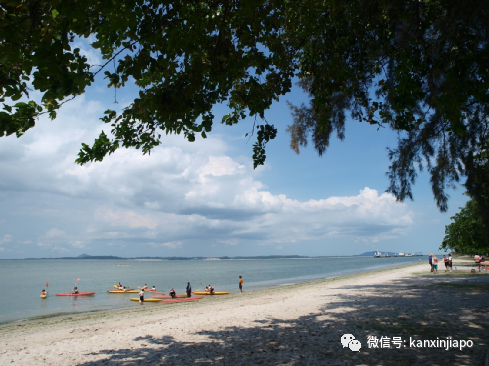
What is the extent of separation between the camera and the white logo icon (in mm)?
5586

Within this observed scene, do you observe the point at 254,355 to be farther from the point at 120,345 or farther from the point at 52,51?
the point at 52,51

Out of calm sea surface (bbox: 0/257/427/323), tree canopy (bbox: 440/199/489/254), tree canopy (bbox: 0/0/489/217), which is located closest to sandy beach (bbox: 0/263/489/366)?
tree canopy (bbox: 0/0/489/217)

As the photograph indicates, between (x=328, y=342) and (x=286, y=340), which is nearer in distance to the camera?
(x=328, y=342)

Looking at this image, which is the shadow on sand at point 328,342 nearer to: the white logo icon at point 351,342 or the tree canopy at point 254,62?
the white logo icon at point 351,342

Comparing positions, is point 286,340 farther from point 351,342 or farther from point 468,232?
point 468,232

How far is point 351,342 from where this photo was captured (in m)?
5.88

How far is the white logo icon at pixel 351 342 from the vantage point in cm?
559

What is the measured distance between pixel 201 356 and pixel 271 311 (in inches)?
206

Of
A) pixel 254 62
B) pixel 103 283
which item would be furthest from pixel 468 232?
pixel 103 283

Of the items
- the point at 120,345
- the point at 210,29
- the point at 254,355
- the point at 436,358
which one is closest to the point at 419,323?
the point at 436,358

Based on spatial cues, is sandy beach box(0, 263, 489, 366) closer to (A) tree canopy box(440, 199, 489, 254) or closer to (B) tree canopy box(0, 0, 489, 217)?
(B) tree canopy box(0, 0, 489, 217)

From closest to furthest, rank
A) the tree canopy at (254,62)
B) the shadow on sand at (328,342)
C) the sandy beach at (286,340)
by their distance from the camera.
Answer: the tree canopy at (254,62) → the shadow on sand at (328,342) → the sandy beach at (286,340)

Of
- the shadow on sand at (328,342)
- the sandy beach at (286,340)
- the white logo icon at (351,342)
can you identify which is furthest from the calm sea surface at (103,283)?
the white logo icon at (351,342)

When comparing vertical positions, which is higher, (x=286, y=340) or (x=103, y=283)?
(x=286, y=340)
